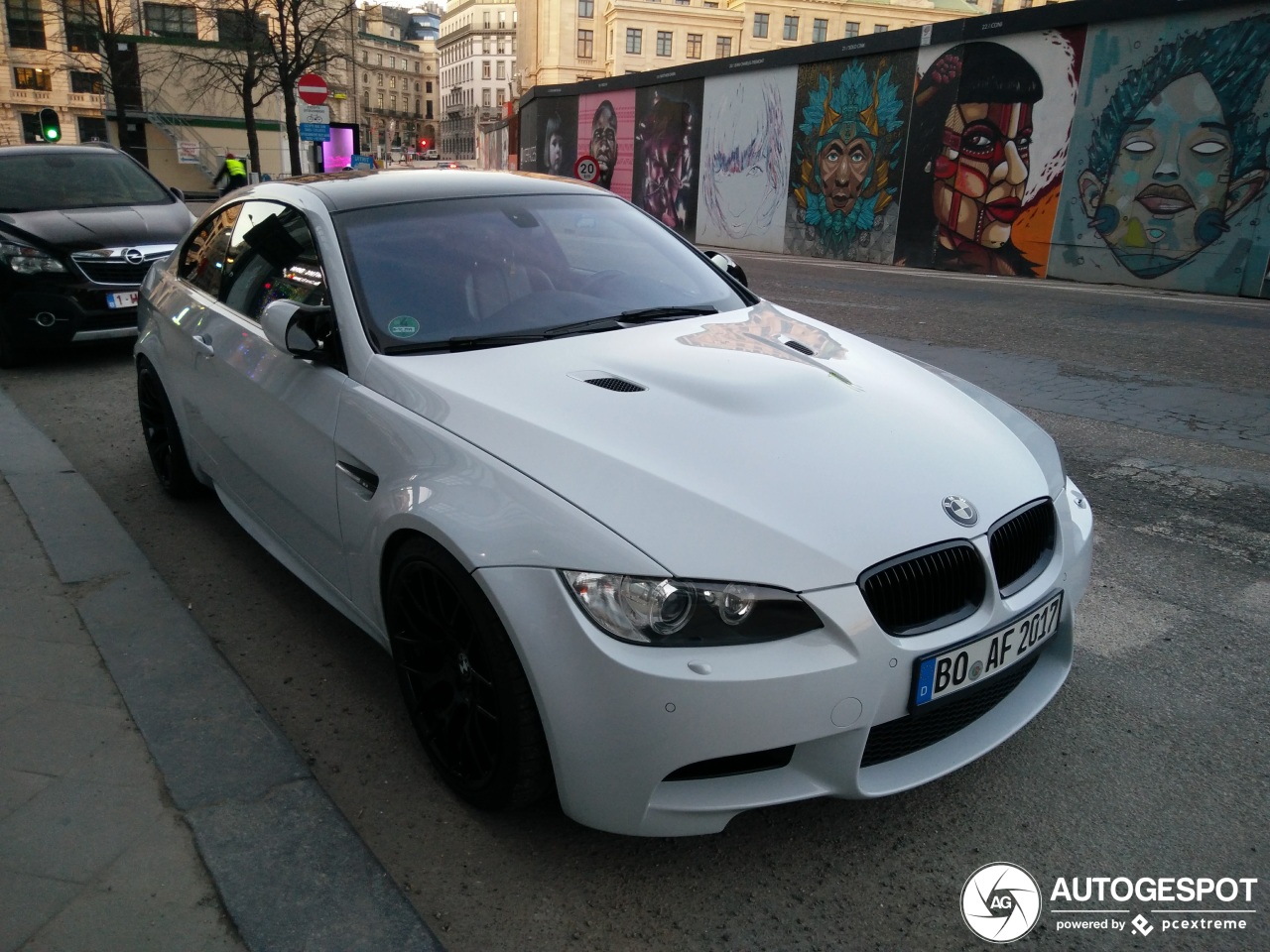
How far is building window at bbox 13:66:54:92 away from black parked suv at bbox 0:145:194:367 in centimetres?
6225

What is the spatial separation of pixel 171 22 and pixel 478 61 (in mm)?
99574

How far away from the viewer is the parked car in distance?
6.61ft

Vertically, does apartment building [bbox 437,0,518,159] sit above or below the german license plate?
above

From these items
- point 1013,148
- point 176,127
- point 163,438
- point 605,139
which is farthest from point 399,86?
point 163,438

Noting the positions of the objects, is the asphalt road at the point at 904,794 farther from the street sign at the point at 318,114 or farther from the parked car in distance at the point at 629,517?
the street sign at the point at 318,114

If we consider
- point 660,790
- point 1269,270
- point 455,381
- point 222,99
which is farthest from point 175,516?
point 222,99

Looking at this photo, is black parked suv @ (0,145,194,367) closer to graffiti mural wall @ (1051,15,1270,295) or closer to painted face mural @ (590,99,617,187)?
graffiti mural wall @ (1051,15,1270,295)

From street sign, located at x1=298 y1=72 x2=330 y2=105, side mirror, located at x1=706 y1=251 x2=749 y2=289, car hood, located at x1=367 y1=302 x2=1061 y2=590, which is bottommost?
car hood, located at x1=367 y1=302 x2=1061 y2=590

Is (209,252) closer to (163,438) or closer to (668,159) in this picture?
(163,438)

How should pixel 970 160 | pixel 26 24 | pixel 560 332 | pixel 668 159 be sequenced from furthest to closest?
pixel 26 24 → pixel 668 159 → pixel 970 160 → pixel 560 332

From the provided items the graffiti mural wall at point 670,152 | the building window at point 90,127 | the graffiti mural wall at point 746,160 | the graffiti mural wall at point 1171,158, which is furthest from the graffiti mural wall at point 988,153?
the building window at point 90,127

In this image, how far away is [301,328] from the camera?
9.93 feet

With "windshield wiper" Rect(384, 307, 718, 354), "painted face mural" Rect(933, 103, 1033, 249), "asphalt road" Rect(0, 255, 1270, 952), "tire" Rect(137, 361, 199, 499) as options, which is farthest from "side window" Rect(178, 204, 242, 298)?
"painted face mural" Rect(933, 103, 1033, 249)

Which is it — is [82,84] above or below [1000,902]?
above
